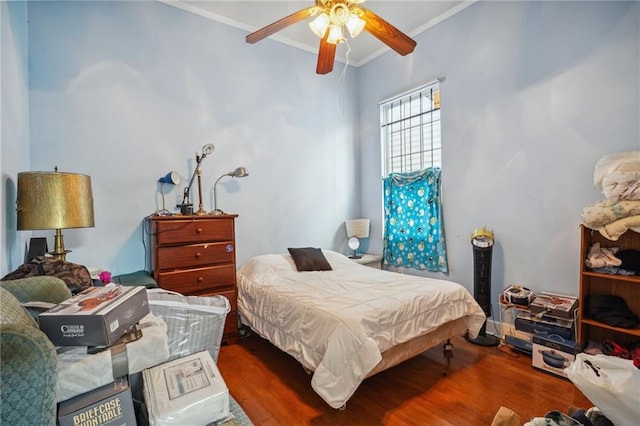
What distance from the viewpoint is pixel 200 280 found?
101 inches

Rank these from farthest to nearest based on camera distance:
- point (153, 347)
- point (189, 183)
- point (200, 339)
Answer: point (189, 183) < point (200, 339) < point (153, 347)

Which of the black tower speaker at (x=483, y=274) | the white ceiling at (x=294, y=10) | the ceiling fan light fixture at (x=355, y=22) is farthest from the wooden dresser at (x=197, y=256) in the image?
the black tower speaker at (x=483, y=274)

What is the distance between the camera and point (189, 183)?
2.95m

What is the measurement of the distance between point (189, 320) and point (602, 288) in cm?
285

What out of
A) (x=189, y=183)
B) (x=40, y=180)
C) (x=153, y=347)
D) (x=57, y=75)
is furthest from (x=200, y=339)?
(x=57, y=75)

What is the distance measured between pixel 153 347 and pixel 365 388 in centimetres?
161

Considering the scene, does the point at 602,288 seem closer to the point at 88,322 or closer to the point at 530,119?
the point at 530,119

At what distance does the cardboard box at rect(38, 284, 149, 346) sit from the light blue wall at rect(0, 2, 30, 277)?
86cm

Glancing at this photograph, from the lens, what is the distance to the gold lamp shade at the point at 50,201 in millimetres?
1556

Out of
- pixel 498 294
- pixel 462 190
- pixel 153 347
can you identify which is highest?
pixel 462 190

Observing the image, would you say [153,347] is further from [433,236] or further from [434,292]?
[433,236]

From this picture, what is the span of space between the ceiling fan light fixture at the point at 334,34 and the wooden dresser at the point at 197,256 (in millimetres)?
1663

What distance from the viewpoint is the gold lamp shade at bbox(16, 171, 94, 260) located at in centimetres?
156

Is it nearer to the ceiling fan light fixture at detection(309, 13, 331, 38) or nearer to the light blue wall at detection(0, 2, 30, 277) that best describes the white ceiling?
the ceiling fan light fixture at detection(309, 13, 331, 38)
